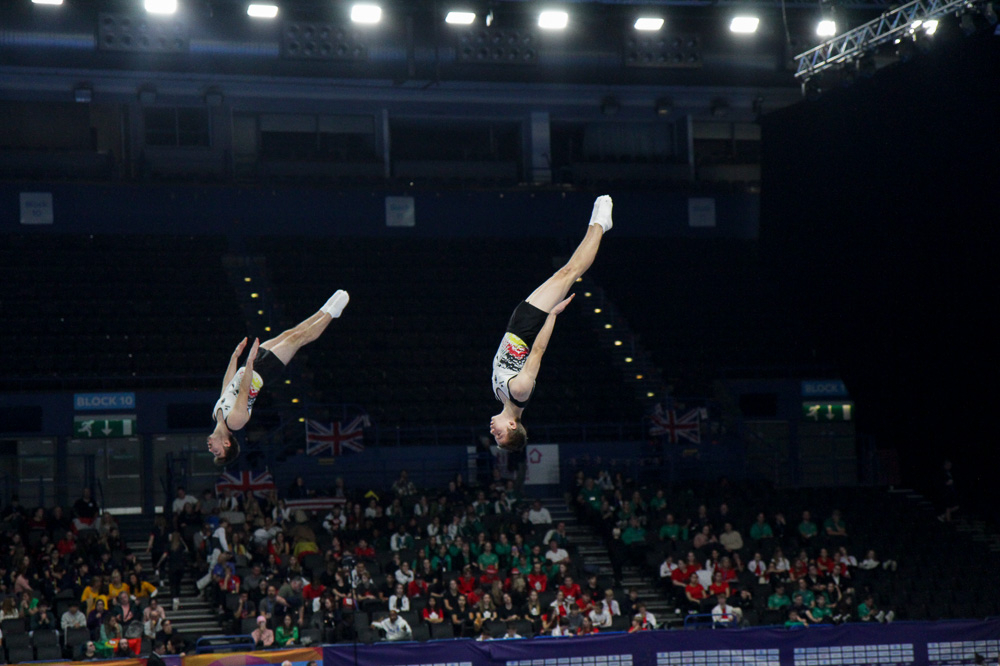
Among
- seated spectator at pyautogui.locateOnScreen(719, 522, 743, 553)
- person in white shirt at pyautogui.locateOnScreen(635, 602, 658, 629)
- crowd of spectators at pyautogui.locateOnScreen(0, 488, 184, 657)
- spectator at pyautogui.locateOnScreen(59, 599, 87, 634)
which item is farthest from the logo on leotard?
seated spectator at pyautogui.locateOnScreen(719, 522, 743, 553)

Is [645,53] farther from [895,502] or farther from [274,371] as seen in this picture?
[274,371]

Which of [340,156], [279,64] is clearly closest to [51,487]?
[279,64]

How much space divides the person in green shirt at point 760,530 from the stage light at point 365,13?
1374cm

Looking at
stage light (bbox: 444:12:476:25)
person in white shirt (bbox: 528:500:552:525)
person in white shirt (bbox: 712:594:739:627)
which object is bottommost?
person in white shirt (bbox: 712:594:739:627)

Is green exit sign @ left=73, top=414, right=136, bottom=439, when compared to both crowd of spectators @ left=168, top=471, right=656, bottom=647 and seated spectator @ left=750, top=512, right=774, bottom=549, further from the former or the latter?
seated spectator @ left=750, top=512, right=774, bottom=549

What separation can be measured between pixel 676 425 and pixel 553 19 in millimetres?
9659

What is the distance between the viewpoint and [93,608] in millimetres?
19016

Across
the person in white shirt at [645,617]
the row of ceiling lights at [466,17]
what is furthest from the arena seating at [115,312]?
the person in white shirt at [645,617]

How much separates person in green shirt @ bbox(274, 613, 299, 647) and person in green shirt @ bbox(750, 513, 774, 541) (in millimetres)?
9968

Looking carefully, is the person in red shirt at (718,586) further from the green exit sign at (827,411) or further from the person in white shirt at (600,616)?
the green exit sign at (827,411)

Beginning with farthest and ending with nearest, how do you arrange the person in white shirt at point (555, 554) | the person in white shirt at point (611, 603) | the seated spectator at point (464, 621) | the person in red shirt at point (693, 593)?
the person in white shirt at point (555, 554) → the person in red shirt at point (693, 593) → the person in white shirt at point (611, 603) → the seated spectator at point (464, 621)

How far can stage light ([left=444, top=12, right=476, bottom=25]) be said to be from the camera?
27047mm

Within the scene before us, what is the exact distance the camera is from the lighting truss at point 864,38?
22406mm

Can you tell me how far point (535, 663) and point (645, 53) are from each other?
15938mm
